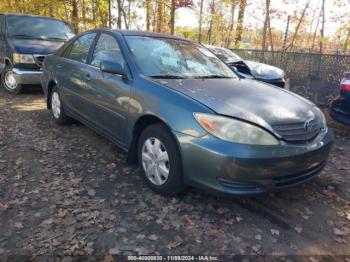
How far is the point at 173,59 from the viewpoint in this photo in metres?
4.05

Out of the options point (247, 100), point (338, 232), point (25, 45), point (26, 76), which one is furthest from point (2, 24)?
point (338, 232)

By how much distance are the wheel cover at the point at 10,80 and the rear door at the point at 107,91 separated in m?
4.41

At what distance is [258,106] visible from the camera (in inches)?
125

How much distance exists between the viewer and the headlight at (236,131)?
2.82m

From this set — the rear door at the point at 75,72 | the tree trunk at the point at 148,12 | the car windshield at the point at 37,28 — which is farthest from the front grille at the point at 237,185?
the tree trunk at the point at 148,12

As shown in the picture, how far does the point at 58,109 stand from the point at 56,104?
11 centimetres

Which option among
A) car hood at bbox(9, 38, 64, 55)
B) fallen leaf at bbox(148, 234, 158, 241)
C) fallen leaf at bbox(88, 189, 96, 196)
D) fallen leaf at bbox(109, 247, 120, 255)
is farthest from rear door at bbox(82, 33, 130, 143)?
car hood at bbox(9, 38, 64, 55)

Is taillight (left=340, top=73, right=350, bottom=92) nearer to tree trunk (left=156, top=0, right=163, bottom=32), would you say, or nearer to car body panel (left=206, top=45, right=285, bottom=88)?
car body panel (left=206, top=45, right=285, bottom=88)

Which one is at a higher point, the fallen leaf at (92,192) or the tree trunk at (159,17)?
the tree trunk at (159,17)

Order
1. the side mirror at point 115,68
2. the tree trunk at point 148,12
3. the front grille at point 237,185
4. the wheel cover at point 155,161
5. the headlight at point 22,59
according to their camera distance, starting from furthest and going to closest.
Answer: the tree trunk at point 148,12
the headlight at point 22,59
the side mirror at point 115,68
the wheel cover at point 155,161
the front grille at point 237,185

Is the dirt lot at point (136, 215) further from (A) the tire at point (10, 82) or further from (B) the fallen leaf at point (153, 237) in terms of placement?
(A) the tire at point (10, 82)

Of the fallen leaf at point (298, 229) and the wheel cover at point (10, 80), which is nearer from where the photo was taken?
the fallen leaf at point (298, 229)

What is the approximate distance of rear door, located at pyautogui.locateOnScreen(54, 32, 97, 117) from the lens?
4.66 meters

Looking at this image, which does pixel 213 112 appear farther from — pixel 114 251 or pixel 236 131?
pixel 114 251
